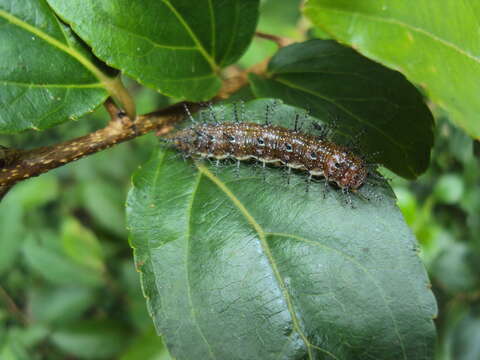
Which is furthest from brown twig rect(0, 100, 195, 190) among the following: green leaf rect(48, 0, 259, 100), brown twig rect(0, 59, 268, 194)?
green leaf rect(48, 0, 259, 100)

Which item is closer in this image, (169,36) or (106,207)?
(169,36)

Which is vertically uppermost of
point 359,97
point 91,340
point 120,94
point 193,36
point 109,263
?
point 193,36

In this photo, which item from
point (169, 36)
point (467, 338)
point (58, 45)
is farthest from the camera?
point (467, 338)

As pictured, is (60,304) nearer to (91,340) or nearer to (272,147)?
(91,340)

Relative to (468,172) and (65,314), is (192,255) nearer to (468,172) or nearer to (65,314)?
(65,314)

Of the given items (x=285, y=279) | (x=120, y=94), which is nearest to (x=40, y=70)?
(x=120, y=94)

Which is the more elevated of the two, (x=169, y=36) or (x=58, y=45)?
(x=58, y=45)

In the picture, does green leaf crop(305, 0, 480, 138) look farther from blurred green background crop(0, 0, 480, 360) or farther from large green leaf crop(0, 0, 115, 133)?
blurred green background crop(0, 0, 480, 360)

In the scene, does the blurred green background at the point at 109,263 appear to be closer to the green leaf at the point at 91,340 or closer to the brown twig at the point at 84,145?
the green leaf at the point at 91,340
